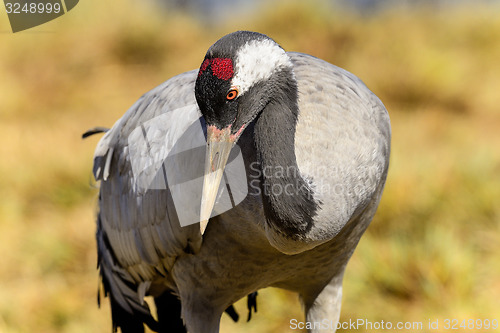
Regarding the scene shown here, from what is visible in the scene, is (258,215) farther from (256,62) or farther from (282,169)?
(256,62)

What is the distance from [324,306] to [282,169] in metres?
1.02

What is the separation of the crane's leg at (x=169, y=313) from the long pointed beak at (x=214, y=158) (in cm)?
139

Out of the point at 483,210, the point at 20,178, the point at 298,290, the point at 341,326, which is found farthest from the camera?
the point at 20,178

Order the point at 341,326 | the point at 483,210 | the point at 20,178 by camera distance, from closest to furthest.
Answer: the point at 341,326, the point at 483,210, the point at 20,178

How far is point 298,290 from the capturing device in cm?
258

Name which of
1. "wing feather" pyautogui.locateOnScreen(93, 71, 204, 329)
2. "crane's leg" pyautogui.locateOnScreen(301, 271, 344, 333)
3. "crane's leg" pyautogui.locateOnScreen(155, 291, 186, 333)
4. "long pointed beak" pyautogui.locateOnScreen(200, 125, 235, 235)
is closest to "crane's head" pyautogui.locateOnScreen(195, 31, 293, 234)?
"long pointed beak" pyautogui.locateOnScreen(200, 125, 235, 235)

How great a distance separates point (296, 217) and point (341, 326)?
187 cm

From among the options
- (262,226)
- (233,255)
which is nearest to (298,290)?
(233,255)

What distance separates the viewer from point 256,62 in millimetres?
1683

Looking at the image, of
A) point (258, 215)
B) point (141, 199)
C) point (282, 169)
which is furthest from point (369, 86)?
point (282, 169)

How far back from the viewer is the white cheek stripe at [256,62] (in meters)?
1.64

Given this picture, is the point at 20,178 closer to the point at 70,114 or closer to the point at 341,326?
the point at 70,114

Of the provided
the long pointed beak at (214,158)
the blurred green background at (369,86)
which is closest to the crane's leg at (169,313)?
the blurred green background at (369,86)

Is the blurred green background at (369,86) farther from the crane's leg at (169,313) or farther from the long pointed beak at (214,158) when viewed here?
the long pointed beak at (214,158)
